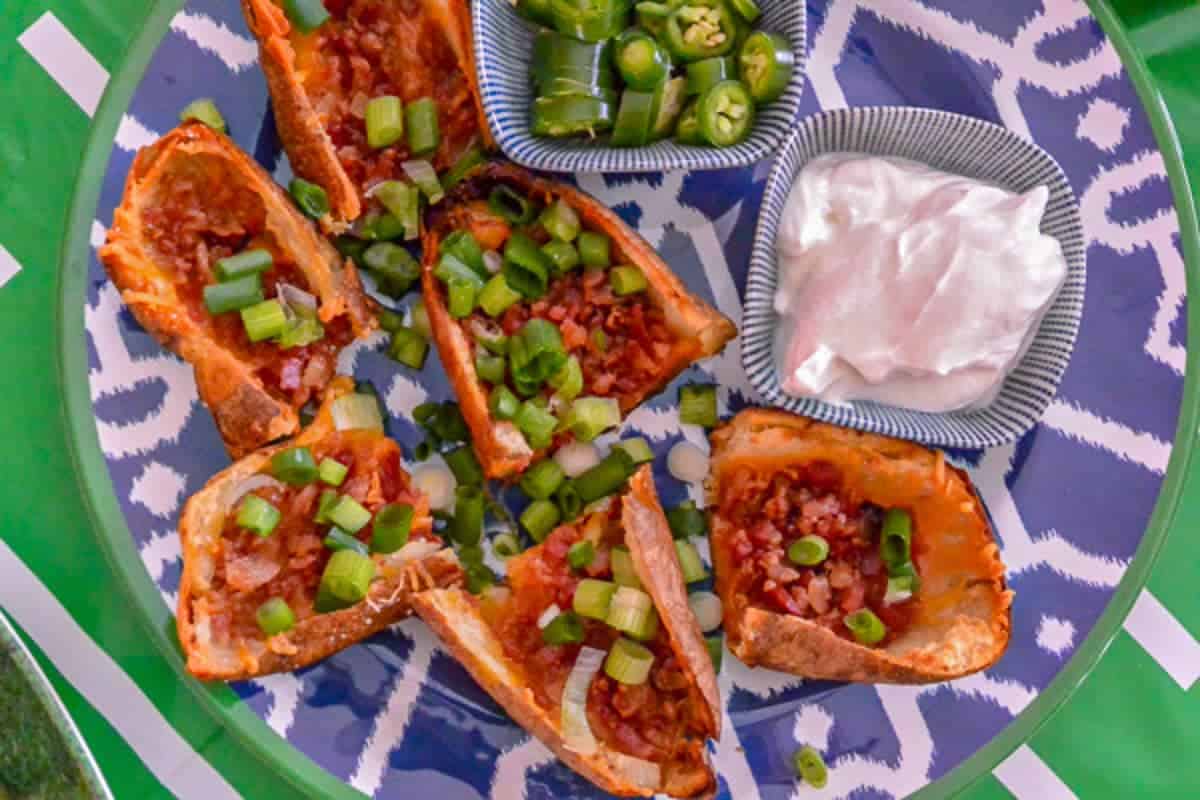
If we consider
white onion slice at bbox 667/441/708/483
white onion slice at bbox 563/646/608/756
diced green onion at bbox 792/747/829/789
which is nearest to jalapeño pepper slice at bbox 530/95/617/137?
white onion slice at bbox 667/441/708/483

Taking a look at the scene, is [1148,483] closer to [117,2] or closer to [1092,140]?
[1092,140]

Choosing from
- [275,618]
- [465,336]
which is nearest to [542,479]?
[465,336]

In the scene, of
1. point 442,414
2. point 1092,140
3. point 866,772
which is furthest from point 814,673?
point 1092,140

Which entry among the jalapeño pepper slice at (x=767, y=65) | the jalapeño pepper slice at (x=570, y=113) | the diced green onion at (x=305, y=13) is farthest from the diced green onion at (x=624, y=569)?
the diced green onion at (x=305, y=13)

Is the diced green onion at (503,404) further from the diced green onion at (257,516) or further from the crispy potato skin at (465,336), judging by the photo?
the diced green onion at (257,516)

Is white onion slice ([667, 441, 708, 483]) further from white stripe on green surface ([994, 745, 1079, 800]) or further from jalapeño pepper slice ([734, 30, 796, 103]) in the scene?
white stripe on green surface ([994, 745, 1079, 800])
